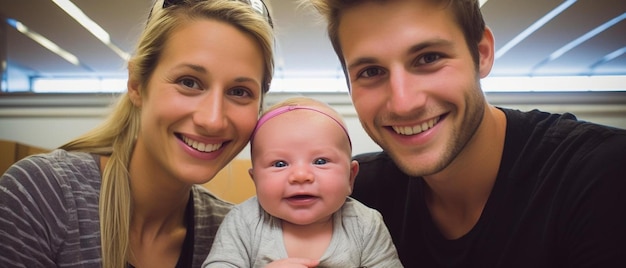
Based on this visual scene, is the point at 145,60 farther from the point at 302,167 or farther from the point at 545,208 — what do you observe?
the point at 545,208

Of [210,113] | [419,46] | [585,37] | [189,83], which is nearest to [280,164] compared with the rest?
[210,113]

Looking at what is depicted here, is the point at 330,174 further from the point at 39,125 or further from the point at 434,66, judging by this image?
the point at 39,125

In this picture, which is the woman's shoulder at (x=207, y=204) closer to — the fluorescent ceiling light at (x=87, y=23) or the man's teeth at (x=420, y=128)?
the man's teeth at (x=420, y=128)

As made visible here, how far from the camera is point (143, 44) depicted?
53.3 inches

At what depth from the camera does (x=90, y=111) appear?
3791mm

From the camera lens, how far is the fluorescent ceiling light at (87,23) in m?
3.00

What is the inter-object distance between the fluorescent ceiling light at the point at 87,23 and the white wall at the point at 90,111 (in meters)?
0.48

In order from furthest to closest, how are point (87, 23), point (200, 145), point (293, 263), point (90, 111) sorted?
point (90, 111) < point (87, 23) < point (200, 145) < point (293, 263)

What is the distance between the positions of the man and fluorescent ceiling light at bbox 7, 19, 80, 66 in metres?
2.83

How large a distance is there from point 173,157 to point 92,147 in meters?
0.35

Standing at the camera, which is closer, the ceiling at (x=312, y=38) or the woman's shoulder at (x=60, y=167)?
the woman's shoulder at (x=60, y=167)

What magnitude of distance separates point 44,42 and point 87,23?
0.51 metres

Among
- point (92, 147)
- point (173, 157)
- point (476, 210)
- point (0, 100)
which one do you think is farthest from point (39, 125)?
point (476, 210)

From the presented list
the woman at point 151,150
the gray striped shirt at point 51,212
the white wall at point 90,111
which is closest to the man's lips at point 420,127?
the woman at point 151,150
